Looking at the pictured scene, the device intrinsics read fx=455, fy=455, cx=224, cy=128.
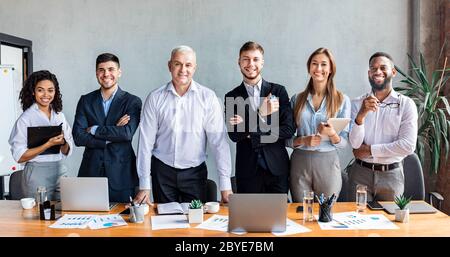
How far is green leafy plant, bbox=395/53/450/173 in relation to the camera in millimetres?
4246

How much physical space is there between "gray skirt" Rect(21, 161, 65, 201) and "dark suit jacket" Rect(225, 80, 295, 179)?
54.3 inches

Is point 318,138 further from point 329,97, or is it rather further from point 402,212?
point 402,212

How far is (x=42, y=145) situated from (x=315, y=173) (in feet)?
6.66

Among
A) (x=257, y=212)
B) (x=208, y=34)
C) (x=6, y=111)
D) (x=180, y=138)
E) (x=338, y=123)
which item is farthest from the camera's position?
(x=208, y=34)

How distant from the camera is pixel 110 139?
346cm

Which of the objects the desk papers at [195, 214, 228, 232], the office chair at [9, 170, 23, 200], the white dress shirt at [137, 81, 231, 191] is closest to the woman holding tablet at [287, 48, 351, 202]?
the white dress shirt at [137, 81, 231, 191]

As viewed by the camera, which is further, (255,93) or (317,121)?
(255,93)

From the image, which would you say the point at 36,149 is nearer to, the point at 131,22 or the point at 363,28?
the point at 131,22

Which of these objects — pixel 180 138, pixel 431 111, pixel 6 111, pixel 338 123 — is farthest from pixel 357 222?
pixel 6 111

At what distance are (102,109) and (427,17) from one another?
337 cm

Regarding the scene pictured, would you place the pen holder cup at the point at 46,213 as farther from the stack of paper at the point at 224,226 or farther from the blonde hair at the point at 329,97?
the blonde hair at the point at 329,97

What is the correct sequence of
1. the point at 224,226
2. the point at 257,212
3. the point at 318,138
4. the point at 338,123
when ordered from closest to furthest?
the point at 257,212, the point at 224,226, the point at 338,123, the point at 318,138

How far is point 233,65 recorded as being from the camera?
483 cm
